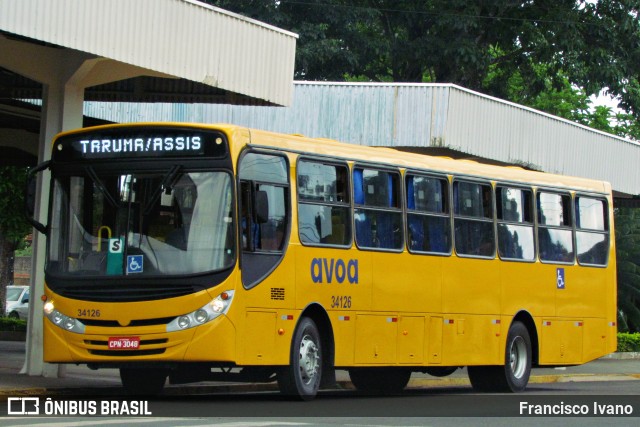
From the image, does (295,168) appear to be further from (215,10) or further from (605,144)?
(605,144)

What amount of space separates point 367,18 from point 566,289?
24966 millimetres

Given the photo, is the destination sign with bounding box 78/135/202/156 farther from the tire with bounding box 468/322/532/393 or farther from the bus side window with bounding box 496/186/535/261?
the tire with bounding box 468/322/532/393

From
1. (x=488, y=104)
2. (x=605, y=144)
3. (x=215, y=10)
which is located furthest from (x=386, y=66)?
(x=215, y=10)

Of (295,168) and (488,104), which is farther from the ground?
(488,104)

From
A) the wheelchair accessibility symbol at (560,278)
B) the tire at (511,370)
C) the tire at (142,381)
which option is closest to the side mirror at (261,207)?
the tire at (142,381)

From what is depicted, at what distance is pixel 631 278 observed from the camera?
4397 cm

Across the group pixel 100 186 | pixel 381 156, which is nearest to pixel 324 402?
pixel 381 156

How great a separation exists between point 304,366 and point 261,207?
2.06m

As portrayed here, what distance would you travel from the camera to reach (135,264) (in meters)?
15.4

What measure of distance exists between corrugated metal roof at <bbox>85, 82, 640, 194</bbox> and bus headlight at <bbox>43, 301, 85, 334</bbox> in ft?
40.1

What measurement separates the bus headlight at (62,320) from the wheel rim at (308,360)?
257cm

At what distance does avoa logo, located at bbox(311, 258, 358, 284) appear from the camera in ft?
54.9

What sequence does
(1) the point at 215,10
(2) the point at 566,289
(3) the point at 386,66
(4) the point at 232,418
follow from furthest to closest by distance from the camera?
(3) the point at 386,66 → (2) the point at 566,289 → (1) the point at 215,10 → (4) the point at 232,418

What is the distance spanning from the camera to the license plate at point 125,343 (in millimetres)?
15312
